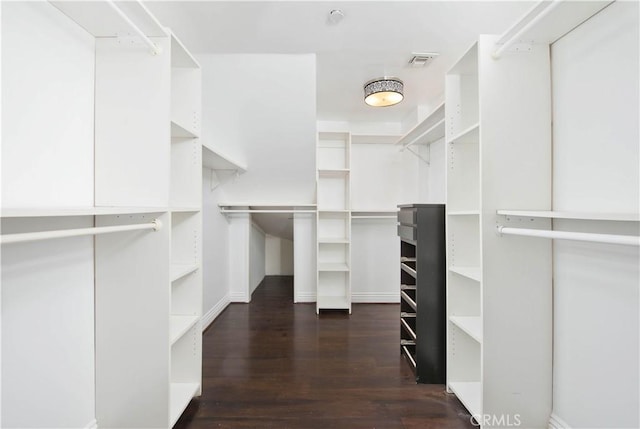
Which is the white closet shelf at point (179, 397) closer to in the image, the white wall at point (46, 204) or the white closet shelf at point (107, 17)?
the white wall at point (46, 204)

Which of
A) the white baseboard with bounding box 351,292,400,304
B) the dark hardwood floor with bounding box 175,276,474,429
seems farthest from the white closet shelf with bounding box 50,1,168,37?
the white baseboard with bounding box 351,292,400,304

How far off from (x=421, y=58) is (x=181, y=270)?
231 centimetres

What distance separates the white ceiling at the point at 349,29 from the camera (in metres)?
1.62

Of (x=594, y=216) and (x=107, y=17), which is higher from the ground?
(x=107, y=17)

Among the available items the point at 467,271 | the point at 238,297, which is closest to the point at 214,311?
the point at 238,297

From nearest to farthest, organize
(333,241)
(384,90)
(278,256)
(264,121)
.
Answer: (384,90) < (264,121) < (333,241) < (278,256)

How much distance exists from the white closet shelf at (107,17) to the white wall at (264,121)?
108 centimetres

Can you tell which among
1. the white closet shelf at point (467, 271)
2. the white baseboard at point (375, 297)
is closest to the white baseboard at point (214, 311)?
the white baseboard at point (375, 297)

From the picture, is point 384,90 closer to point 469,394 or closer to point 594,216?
point 594,216

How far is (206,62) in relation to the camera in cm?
230

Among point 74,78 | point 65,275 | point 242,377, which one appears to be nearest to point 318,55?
point 74,78

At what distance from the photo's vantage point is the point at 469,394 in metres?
1.58

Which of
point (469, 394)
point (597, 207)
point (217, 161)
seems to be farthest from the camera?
point (217, 161)

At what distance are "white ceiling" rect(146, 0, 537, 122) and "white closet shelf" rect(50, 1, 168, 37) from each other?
53cm
